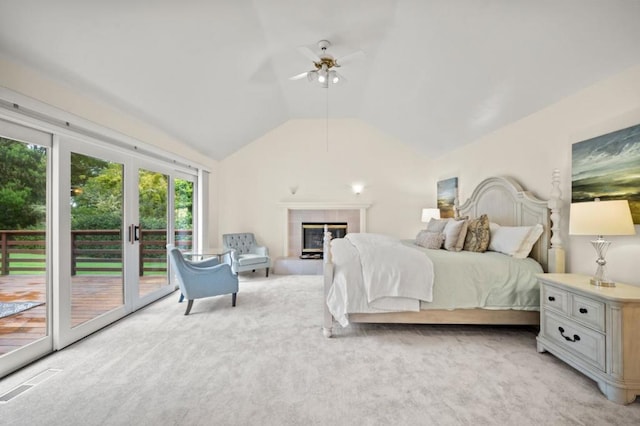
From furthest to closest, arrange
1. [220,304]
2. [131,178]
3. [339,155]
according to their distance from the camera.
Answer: [339,155], [220,304], [131,178]

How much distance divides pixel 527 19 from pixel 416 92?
174 centimetres

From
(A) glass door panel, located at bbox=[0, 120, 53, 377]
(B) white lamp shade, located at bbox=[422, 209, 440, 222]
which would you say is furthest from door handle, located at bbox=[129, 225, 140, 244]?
(B) white lamp shade, located at bbox=[422, 209, 440, 222]

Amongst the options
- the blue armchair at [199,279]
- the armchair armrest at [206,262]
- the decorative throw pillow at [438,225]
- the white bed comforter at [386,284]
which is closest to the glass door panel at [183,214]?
the armchair armrest at [206,262]

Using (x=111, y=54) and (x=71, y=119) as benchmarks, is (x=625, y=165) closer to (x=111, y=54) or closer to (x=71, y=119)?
(x=111, y=54)

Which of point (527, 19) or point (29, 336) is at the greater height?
point (527, 19)

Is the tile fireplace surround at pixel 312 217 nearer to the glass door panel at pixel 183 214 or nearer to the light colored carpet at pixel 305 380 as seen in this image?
the glass door panel at pixel 183 214

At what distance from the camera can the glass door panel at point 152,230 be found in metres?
3.68

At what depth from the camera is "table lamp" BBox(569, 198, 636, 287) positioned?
1933mm

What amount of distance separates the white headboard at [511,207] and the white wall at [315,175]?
1785 millimetres

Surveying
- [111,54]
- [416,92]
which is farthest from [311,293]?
[111,54]

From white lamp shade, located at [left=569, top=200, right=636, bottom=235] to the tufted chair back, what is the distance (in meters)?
5.02

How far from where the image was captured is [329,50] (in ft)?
11.2

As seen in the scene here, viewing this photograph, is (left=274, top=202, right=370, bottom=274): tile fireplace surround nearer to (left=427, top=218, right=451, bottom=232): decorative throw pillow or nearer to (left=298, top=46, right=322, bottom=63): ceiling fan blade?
(left=427, top=218, right=451, bottom=232): decorative throw pillow

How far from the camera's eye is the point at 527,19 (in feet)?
7.35
